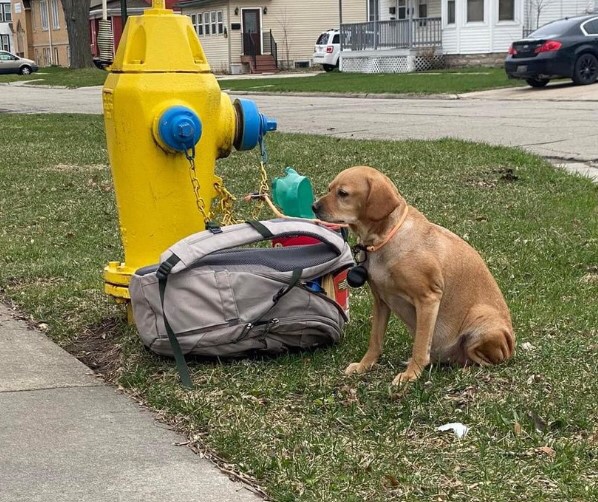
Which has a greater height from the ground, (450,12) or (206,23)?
(206,23)

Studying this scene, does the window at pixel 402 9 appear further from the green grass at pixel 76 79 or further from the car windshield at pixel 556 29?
the car windshield at pixel 556 29

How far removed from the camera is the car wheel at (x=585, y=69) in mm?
23375

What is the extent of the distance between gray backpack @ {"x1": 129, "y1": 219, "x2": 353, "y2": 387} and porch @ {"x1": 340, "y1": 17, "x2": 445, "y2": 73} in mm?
32421

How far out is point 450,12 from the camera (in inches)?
1443

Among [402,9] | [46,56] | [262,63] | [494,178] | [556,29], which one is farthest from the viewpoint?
[46,56]

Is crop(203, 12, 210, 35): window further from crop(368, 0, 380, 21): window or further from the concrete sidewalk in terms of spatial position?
the concrete sidewalk

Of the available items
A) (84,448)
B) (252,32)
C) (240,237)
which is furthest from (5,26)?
(84,448)

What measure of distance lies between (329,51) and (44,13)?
3509 centimetres

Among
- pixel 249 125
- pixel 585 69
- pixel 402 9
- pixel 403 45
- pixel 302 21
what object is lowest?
pixel 585 69

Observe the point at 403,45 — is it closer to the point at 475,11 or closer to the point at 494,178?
the point at 475,11

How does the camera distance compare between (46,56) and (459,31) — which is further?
(46,56)

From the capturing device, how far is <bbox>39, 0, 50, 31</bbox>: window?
227 feet

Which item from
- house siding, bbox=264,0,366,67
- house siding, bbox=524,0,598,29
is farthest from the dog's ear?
house siding, bbox=264,0,366,67

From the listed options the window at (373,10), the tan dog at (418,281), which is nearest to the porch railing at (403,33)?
the window at (373,10)
